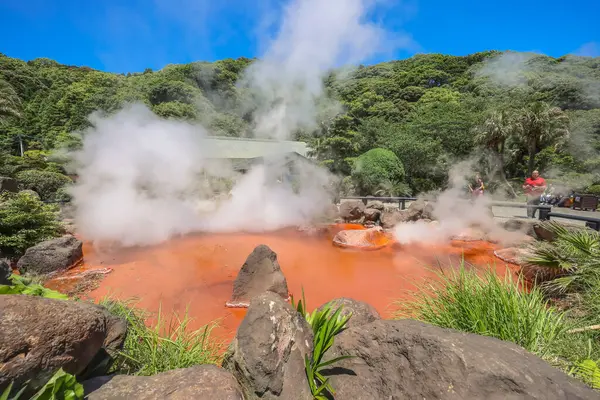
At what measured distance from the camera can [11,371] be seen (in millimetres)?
1303

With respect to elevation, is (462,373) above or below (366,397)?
above

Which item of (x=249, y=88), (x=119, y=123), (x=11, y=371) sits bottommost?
(x=11, y=371)

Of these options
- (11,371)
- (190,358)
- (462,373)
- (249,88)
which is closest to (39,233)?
(190,358)

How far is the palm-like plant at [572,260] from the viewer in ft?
11.6

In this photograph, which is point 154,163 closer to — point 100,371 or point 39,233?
point 39,233

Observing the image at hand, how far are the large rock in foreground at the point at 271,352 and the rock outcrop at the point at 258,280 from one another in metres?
2.56

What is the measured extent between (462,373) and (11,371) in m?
2.06

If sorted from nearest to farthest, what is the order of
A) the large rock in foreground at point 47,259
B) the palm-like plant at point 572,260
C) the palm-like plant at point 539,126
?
the palm-like plant at point 572,260, the large rock in foreground at point 47,259, the palm-like plant at point 539,126

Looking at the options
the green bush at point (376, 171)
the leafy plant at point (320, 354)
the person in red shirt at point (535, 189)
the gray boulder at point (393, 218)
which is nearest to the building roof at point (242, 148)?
the green bush at point (376, 171)

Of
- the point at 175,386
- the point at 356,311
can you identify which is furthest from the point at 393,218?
the point at 175,386

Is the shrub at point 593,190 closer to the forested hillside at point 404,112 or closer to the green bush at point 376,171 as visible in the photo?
the forested hillside at point 404,112

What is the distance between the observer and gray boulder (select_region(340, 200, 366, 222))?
1048 centimetres

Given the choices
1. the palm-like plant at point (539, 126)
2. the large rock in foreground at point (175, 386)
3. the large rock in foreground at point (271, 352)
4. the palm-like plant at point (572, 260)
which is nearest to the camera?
the large rock in foreground at point (175, 386)

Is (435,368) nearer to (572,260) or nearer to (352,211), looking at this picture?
(572,260)
